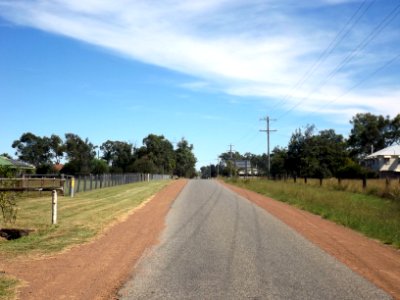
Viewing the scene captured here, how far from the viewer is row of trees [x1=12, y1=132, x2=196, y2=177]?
112312 millimetres

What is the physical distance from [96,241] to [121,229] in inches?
111

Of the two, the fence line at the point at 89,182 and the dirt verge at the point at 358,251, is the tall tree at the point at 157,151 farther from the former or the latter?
the dirt verge at the point at 358,251

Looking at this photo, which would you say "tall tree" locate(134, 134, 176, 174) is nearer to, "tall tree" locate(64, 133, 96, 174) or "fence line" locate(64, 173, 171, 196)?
"tall tree" locate(64, 133, 96, 174)

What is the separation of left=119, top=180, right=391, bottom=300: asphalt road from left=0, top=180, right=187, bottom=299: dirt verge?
0.34 m

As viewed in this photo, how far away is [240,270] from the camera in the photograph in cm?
991

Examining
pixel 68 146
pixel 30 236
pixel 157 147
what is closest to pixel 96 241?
pixel 30 236

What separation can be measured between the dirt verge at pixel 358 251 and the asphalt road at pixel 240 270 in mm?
336

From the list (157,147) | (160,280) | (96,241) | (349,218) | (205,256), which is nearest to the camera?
(160,280)

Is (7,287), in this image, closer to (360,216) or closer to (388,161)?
(360,216)

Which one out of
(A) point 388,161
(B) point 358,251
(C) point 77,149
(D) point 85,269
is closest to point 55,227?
(D) point 85,269

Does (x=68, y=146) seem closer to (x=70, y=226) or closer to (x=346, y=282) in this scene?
(x=70, y=226)

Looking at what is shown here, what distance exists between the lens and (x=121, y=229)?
1656 cm

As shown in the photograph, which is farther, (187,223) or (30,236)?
(187,223)

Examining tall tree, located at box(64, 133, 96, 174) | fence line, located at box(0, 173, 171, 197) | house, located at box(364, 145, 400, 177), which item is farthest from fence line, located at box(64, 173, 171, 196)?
tall tree, located at box(64, 133, 96, 174)
